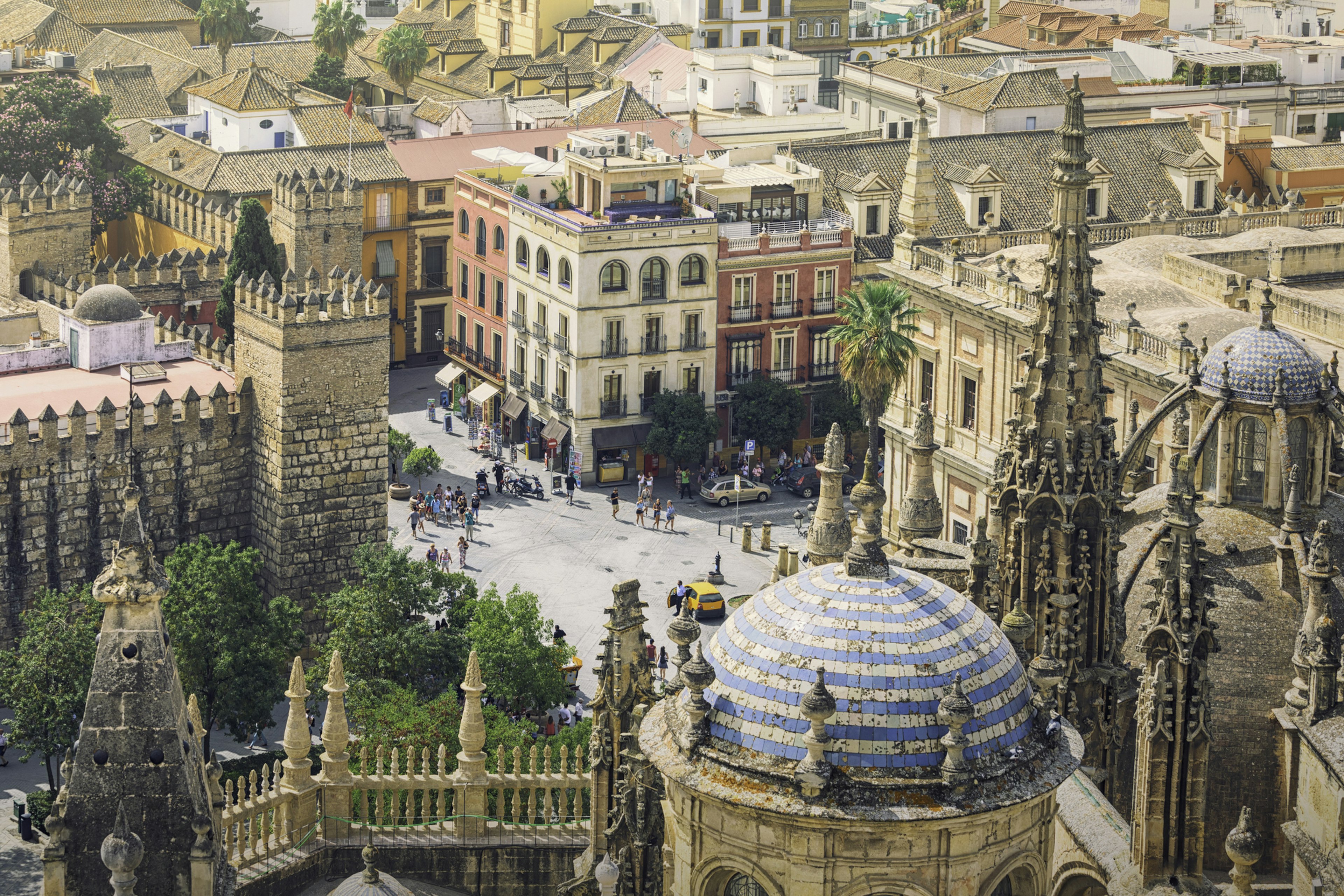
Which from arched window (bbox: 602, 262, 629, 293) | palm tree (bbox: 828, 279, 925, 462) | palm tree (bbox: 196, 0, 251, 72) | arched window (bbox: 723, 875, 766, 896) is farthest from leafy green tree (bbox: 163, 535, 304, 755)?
palm tree (bbox: 196, 0, 251, 72)

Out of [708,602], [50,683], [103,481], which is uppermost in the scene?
[103,481]

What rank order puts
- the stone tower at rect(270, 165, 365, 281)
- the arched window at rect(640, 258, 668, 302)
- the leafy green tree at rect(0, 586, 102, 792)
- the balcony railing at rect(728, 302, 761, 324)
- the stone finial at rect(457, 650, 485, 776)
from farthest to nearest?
1. the balcony railing at rect(728, 302, 761, 324)
2. the arched window at rect(640, 258, 668, 302)
3. the stone tower at rect(270, 165, 365, 281)
4. the leafy green tree at rect(0, 586, 102, 792)
5. the stone finial at rect(457, 650, 485, 776)

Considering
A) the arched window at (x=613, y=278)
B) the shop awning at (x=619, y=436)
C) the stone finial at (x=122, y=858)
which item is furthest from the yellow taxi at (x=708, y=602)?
the stone finial at (x=122, y=858)

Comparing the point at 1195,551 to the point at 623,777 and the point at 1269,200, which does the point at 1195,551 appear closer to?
the point at 623,777

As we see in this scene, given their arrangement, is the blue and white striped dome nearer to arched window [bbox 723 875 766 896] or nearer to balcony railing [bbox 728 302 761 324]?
arched window [bbox 723 875 766 896]

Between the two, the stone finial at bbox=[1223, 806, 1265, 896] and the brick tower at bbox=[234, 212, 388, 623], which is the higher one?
the stone finial at bbox=[1223, 806, 1265, 896]

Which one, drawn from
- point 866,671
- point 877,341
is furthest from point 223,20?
point 866,671

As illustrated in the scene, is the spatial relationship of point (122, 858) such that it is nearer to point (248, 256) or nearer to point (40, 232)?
point (248, 256)
